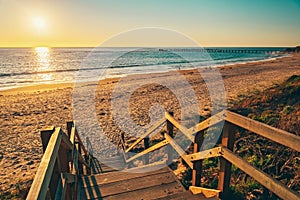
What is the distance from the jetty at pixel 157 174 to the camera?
188 centimetres

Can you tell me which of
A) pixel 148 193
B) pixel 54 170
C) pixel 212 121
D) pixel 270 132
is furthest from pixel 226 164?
pixel 54 170

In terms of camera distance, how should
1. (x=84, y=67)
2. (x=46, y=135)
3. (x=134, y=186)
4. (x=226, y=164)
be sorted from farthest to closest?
(x=84, y=67)
(x=134, y=186)
(x=226, y=164)
(x=46, y=135)

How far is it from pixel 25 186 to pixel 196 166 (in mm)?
4442

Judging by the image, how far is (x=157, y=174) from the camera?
4230mm

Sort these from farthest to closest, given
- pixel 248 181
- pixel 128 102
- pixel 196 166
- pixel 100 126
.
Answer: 1. pixel 128 102
2. pixel 100 126
3. pixel 248 181
4. pixel 196 166

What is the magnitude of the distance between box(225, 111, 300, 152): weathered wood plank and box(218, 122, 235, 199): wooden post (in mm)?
143

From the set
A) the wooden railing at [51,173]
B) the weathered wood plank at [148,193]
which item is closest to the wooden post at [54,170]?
the wooden railing at [51,173]

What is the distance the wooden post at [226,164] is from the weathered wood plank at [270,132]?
0.47 ft

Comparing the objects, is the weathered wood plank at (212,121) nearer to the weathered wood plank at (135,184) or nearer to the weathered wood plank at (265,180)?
the weathered wood plank at (265,180)

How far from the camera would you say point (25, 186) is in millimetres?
5754

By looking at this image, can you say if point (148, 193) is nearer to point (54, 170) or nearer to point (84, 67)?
point (54, 170)

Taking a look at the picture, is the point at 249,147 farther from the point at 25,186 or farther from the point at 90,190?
the point at 25,186

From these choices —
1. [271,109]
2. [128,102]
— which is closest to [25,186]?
[271,109]

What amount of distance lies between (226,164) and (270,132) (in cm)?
89
